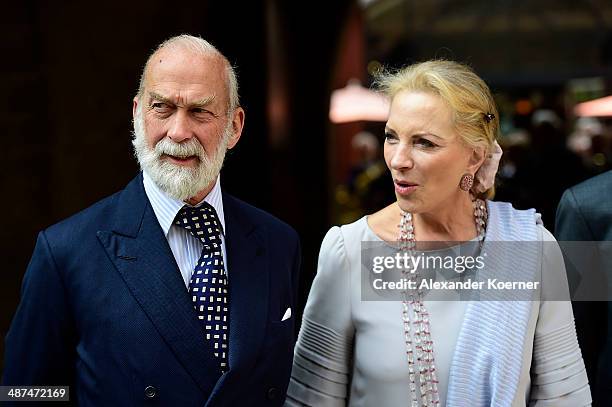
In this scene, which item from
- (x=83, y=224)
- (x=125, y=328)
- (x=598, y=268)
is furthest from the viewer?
(x=598, y=268)

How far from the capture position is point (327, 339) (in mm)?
2762

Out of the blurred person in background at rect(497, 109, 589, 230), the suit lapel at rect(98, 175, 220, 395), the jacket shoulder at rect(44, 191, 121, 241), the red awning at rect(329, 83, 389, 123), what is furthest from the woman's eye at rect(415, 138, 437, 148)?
the red awning at rect(329, 83, 389, 123)

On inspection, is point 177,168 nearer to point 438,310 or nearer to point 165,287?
point 165,287

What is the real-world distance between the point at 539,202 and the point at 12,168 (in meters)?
3.01

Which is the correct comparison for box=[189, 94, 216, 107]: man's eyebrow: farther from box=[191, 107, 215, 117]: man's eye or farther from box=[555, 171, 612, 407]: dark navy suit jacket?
box=[555, 171, 612, 407]: dark navy suit jacket

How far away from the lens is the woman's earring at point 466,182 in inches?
108

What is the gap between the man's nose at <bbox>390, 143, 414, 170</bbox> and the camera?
2602 millimetres

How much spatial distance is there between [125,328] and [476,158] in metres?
0.99

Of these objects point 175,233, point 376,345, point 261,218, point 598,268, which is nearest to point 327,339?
point 376,345

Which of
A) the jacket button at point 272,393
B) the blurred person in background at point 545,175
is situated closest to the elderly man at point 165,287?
the jacket button at point 272,393

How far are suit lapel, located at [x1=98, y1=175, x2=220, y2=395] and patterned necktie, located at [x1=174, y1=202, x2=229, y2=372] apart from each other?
0.05 metres

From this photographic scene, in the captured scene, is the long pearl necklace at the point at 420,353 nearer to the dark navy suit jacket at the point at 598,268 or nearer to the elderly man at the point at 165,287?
the elderly man at the point at 165,287

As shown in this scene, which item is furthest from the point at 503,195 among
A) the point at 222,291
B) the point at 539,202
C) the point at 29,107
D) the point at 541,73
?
the point at 541,73

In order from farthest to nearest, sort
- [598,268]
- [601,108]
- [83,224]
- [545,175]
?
[601,108] → [545,175] → [598,268] → [83,224]
